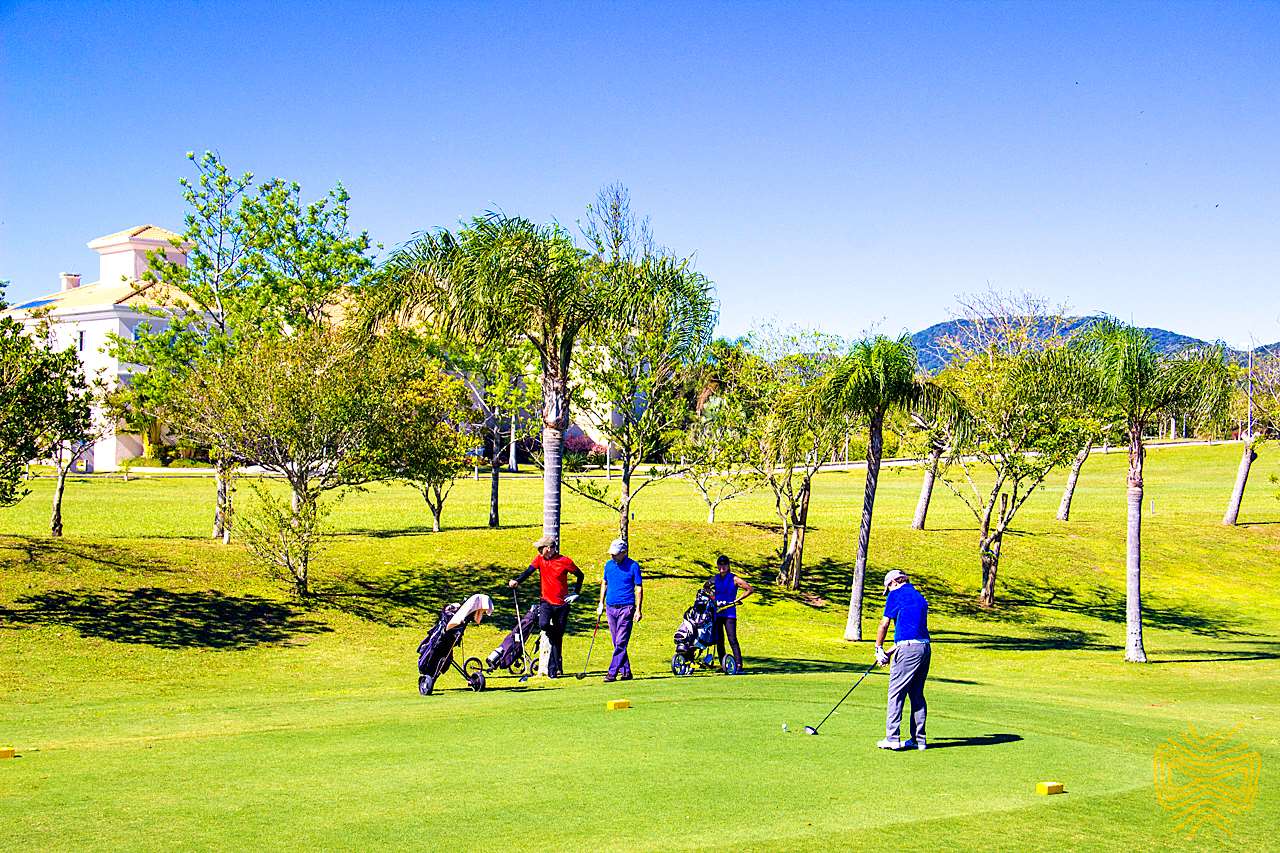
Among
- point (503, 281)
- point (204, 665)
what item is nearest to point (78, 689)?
point (204, 665)

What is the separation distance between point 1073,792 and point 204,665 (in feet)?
56.1

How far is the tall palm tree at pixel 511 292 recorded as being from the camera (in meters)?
21.8

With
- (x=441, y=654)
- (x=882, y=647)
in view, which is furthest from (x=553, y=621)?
(x=882, y=647)

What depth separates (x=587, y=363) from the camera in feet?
98.7

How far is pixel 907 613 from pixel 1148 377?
14.5 metres

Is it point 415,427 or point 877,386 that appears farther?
point 415,427

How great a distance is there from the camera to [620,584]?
1650 cm

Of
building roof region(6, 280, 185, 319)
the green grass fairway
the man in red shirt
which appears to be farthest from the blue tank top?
building roof region(6, 280, 185, 319)

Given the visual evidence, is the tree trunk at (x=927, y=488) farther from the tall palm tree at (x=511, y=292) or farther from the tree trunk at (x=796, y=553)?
the tall palm tree at (x=511, y=292)

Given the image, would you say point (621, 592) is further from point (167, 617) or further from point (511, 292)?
point (167, 617)

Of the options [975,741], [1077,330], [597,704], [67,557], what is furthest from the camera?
[1077,330]

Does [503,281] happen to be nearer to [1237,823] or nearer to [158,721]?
[158,721]

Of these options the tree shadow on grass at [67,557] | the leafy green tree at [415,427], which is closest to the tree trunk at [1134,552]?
the leafy green tree at [415,427]

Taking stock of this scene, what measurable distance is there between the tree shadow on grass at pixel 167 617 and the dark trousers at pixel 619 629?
10.1 metres
